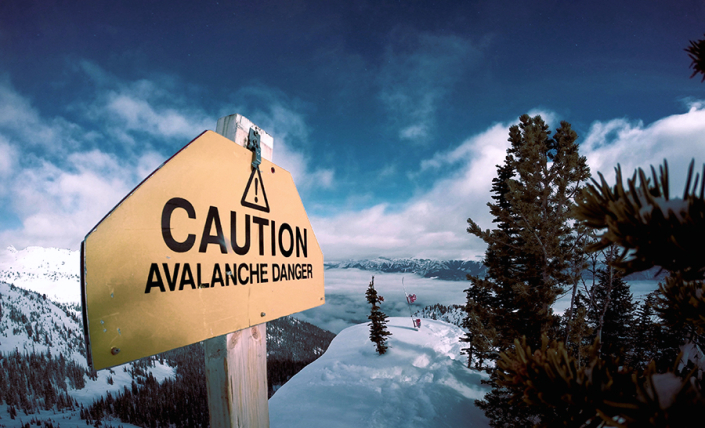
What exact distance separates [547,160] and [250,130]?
32.6ft

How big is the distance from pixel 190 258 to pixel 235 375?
647mm

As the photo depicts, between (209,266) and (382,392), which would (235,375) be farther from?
(382,392)

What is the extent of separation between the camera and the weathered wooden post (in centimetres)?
86

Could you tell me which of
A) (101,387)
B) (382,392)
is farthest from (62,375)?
(382,392)

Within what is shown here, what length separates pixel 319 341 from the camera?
77.1 metres

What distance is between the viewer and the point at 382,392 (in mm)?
9750

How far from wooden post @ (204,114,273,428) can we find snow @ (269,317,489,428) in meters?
7.72

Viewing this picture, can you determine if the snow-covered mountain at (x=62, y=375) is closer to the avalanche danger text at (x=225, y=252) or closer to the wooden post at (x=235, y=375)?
the wooden post at (x=235, y=375)

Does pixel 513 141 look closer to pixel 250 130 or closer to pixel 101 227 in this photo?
pixel 250 130

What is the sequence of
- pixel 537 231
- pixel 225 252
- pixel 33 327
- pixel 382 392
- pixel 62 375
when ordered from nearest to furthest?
1. pixel 225 252
2. pixel 537 231
3. pixel 382 392
4. pixel 62 375
5. pixel 33 327

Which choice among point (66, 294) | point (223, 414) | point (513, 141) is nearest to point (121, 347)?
point (223, 414)

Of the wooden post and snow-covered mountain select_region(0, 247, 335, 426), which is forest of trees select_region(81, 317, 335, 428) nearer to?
snow-covered mountain select_region(0, 247, 335, 426)

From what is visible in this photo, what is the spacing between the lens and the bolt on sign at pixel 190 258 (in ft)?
2.76

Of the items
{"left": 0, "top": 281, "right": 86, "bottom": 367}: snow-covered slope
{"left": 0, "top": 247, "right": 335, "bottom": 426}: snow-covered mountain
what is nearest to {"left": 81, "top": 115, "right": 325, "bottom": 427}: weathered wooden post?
{"left": 0, "top": 247, "right": 335, "bottom": 426}: snow-covered mountain
